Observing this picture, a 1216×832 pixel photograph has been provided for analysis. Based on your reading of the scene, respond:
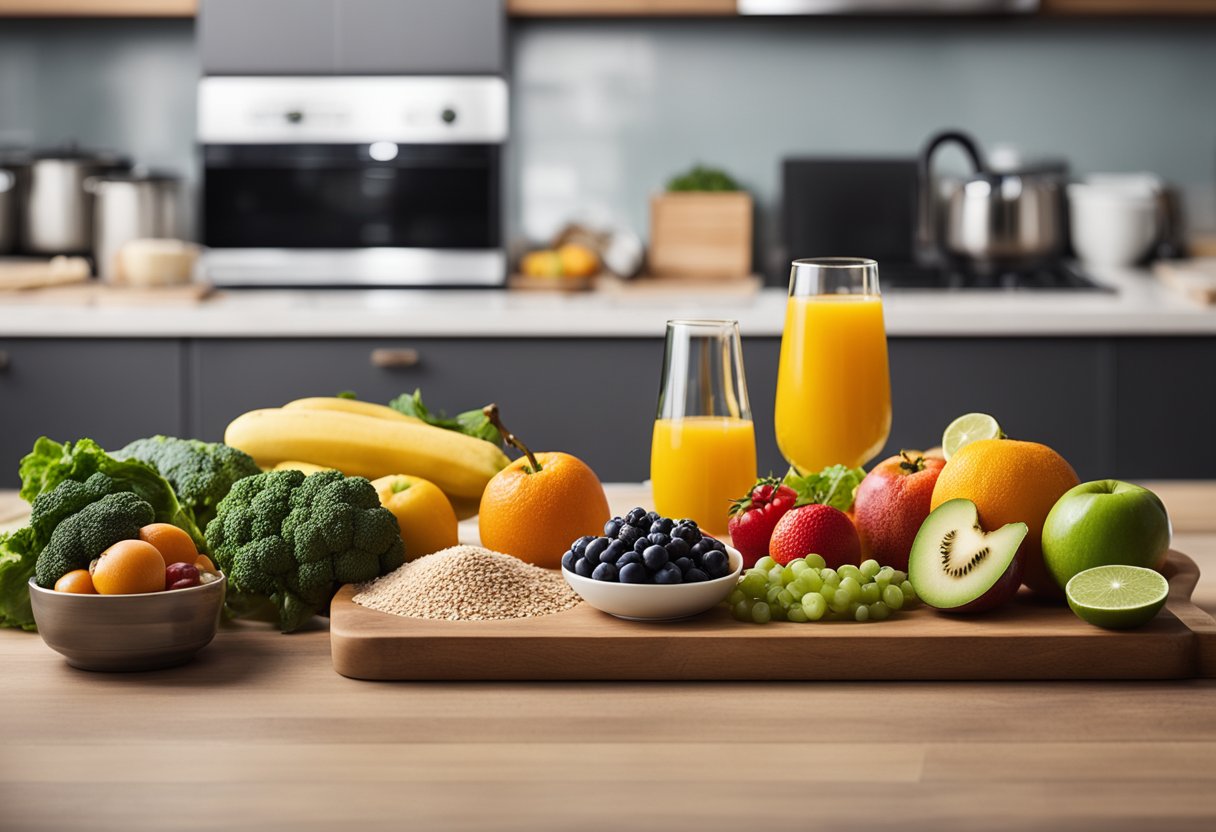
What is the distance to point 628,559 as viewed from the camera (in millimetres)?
1079

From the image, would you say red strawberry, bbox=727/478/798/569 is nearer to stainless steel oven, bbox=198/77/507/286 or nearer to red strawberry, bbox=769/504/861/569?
red strawberry, bbox=769/504/861/569

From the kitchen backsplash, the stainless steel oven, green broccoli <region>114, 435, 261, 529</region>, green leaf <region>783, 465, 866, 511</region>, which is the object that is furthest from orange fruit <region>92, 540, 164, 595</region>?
the kitchen backsplash

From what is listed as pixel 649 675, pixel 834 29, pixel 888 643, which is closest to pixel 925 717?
pixel 888 643

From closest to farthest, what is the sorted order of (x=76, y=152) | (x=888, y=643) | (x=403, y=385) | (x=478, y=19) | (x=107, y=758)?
(x=107, y=758)
(x=888, y=643)
(x=403, y=385)
(x=478, y=19)
(x=76, y=152)

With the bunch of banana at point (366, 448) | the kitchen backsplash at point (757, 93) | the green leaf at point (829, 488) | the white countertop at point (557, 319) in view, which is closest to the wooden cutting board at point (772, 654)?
the green leaf at point (829, 488)

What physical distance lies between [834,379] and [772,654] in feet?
1.62

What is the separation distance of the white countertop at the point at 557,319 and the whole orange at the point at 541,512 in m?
1.60

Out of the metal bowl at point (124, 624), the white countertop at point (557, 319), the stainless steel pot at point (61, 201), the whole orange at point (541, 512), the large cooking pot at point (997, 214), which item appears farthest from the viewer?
the stainless steel pot at point (61, 201)

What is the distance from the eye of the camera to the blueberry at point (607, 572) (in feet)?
3.55

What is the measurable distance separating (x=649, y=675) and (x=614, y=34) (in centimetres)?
278

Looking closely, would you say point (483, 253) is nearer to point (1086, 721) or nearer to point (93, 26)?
point (93, 26)

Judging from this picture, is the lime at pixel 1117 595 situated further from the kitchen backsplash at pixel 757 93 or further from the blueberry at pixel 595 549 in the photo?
the kitchen backsplash at pixel 757 93

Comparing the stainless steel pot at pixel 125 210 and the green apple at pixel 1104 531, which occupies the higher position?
the stainless steel pot at pixel 125 210

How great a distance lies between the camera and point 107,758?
0.91 m
